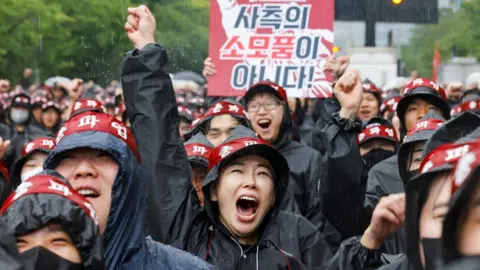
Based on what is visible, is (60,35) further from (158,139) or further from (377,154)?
(158,139)

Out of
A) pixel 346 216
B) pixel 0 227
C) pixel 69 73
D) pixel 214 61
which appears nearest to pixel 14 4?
pixel 69 73

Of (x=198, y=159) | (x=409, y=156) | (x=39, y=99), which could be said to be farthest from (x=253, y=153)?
(x=39, y=99)

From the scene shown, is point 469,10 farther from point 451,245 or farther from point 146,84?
point 451,245

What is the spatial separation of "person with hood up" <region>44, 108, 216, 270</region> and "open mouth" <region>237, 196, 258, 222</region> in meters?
0.80

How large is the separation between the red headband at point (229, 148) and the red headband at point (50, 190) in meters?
1.73

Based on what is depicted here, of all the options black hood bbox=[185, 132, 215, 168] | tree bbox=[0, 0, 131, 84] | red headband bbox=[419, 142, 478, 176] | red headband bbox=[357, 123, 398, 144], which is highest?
tree bbox=[0, 0, 131, 84]

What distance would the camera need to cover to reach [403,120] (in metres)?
7.86

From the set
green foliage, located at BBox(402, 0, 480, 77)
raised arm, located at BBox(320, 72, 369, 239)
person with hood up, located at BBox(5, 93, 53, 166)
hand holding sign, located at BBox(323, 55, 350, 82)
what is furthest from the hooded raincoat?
green foliage, located at BBox(402, 0, 480, 77)

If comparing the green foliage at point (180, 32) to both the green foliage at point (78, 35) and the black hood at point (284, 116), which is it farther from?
the black hood at point (284, 116)

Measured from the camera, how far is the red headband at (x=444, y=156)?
2758mm

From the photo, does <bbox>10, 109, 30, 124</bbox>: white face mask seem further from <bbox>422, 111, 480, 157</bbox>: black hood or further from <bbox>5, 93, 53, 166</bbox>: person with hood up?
<bbox>422, 111, 480, 157</bbox>: black hood

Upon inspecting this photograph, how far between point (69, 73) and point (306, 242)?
24.0 metres

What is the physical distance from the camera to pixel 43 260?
134 inches

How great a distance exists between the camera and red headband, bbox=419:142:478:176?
2758mm
